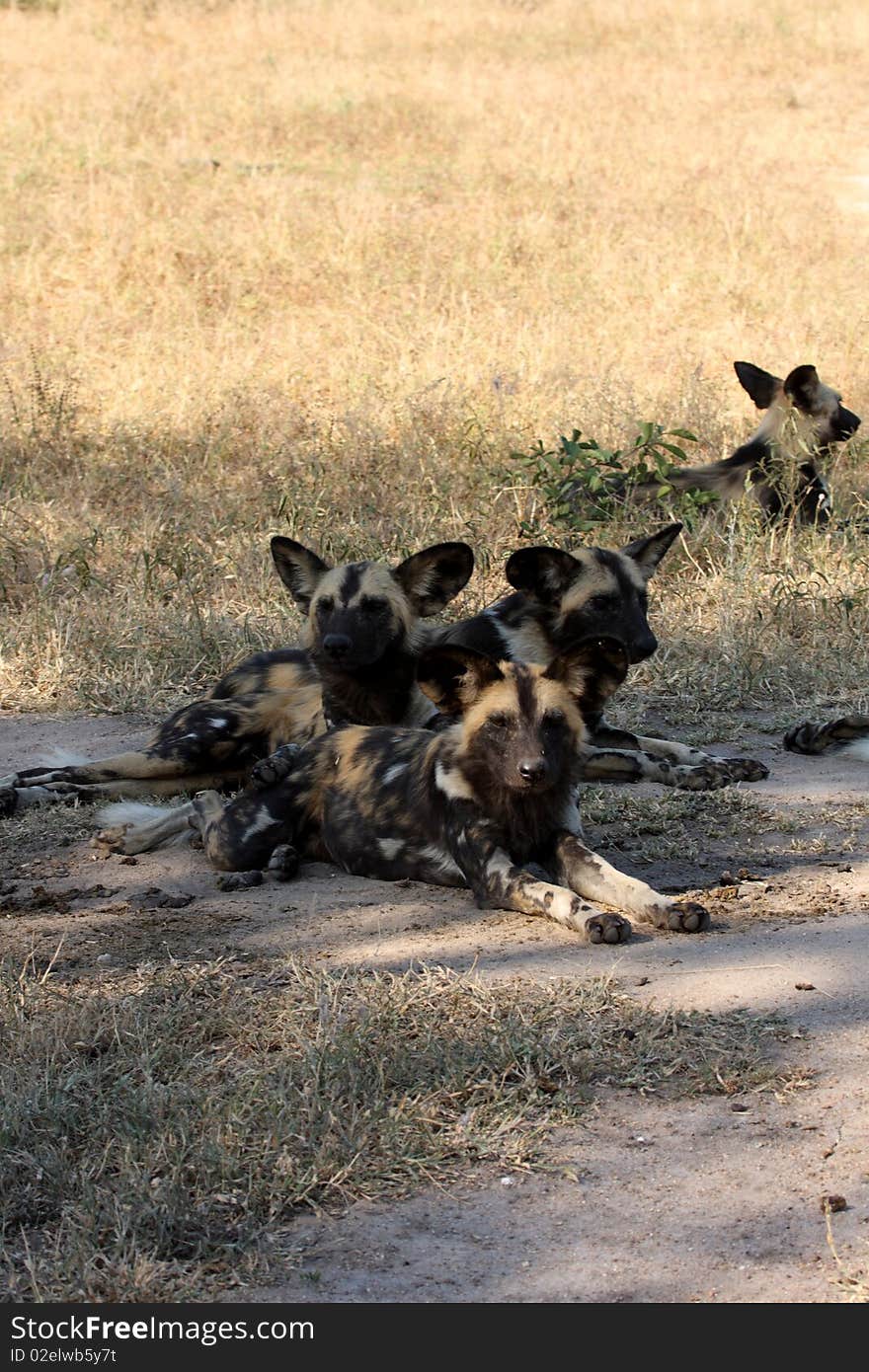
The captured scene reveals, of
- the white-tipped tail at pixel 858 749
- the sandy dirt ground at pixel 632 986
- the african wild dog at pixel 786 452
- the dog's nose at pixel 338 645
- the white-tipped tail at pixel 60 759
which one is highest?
the african wild dog at pixel 786 452

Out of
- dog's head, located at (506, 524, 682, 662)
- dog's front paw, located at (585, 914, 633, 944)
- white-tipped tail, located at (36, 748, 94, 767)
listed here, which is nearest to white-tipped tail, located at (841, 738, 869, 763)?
dog's head, located at (506, 524, 682, 662)

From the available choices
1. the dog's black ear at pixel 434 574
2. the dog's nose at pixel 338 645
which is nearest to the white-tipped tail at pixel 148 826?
the dog's nose at pixel 338 645

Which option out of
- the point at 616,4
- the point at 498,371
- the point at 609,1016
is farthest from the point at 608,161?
the point at 609,1016

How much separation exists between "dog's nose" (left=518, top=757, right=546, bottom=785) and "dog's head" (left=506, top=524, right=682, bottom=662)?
1314 mm

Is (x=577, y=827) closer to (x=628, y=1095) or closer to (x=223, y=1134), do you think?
(x=628, y=1095)

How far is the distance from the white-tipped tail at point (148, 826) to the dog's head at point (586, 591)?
1257 mm

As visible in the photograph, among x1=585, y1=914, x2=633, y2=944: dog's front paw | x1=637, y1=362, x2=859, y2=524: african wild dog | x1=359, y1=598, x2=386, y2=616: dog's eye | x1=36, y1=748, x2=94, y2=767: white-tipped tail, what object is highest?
x1=637, y1=362, x2=859, y2=524: african wild dog

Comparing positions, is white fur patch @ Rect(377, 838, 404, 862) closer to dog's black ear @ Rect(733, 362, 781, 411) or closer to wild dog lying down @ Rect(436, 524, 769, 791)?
wild dog lying down @ Rect(436, 524, 769, 791)

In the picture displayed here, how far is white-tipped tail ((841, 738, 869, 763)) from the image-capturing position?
4.99 meters

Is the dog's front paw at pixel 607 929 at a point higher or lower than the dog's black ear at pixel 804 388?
lower

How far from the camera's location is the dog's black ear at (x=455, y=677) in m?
3.92

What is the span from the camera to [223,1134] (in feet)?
8.61

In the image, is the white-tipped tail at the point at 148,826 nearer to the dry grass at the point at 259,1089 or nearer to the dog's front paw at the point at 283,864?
the dog's front paw at the point at 283,864

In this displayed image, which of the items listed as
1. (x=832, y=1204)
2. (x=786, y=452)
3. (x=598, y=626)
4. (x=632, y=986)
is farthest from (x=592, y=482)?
(x=832, y=1204)
